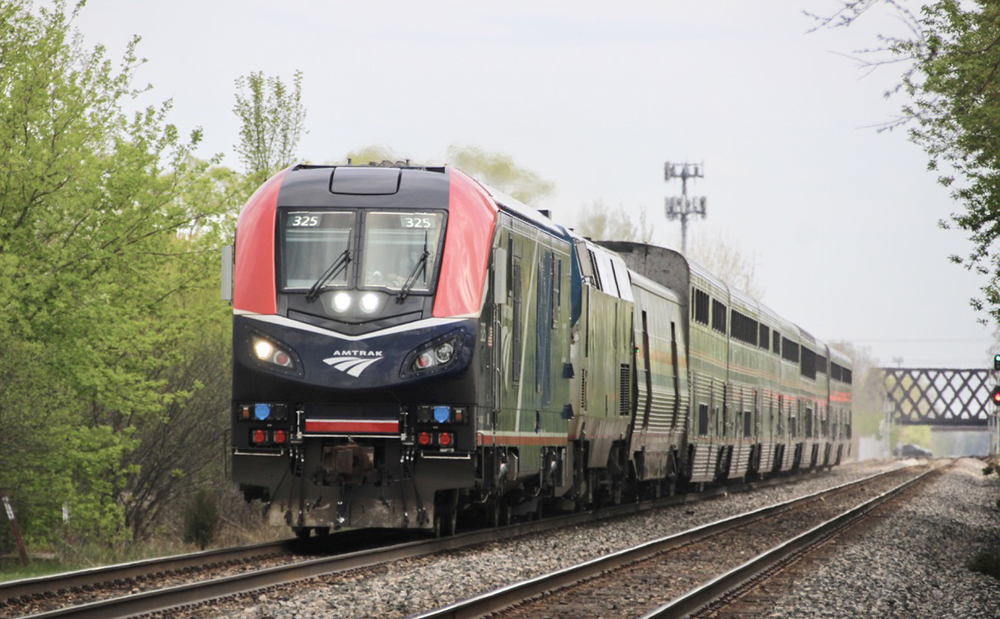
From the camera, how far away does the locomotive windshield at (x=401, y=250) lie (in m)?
13.1

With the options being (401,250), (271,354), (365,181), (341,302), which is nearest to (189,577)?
(271,354)

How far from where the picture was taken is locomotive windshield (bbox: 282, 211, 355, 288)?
518 inches

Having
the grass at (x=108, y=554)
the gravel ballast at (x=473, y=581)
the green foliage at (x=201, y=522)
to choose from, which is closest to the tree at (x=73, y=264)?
the grass at (x=108, y=554)

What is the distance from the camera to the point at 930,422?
12988 centimetres

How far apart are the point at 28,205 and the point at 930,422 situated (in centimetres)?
11766

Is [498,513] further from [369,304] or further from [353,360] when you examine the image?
[369,304]

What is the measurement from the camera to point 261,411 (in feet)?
43.0

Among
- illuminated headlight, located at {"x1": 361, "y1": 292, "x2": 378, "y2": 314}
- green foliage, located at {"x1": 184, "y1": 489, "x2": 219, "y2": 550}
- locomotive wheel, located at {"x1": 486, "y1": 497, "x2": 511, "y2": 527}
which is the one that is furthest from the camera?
green foliage, located at {"x1": 184, "y1": 489, "x2": 219, "y2": 550}

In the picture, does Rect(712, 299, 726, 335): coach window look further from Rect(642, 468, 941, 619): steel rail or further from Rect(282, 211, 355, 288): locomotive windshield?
Rect(282, 211, 355, 288): locomotive windshield

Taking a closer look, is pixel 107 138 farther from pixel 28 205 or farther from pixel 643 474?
pixel 643 474

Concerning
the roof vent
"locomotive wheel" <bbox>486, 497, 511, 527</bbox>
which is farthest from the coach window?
the roof vent

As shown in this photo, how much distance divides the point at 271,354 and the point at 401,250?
1546 mm

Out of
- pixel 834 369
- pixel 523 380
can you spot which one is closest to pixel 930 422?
pixel 834 369

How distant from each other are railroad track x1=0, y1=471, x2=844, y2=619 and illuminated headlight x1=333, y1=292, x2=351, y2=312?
2231mm
